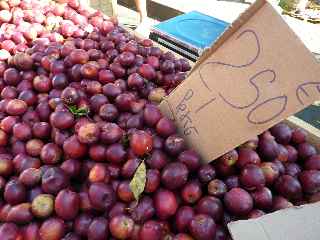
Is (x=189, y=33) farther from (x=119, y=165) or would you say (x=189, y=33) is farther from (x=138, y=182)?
(x=138, y=182)

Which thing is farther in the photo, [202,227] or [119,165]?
[119,165]

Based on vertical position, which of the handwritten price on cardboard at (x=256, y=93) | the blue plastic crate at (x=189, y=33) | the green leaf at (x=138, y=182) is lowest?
the blue plastic crate at (x=189, y=33)

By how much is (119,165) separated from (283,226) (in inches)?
28.5

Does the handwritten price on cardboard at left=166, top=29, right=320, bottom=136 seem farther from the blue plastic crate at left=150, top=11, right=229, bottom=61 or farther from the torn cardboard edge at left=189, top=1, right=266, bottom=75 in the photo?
the blue plastic crate at left=150, top=11, right=229, bottom=61

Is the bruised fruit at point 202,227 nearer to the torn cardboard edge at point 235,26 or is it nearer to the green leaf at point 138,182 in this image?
the green leaf at point 138,182

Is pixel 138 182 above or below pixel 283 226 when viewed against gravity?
below

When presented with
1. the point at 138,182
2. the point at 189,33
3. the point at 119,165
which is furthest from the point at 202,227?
the point at 189,33

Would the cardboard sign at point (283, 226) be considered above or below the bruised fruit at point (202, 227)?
above

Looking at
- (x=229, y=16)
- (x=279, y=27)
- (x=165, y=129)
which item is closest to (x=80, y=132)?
(x=165, y=129)

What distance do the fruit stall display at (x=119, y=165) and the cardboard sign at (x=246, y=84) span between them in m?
0.13

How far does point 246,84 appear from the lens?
4.40 ft

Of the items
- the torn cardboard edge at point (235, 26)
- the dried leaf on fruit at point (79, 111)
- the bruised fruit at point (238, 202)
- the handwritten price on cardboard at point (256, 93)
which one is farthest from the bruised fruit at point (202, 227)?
the dried leaf on fruit at point (79, 111)

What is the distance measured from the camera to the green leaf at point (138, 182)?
55.6 inches

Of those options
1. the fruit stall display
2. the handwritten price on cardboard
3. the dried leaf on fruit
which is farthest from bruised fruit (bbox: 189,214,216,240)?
the dried leaf on fruit
